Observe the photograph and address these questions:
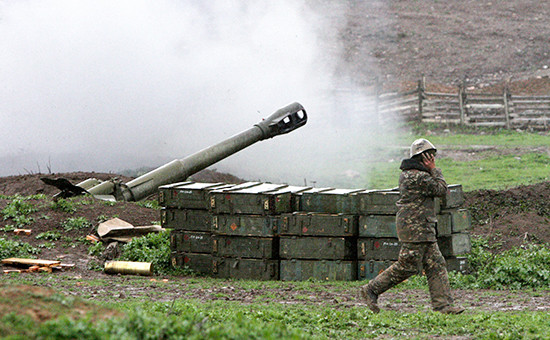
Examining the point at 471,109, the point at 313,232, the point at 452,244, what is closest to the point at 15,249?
the point at 313,232

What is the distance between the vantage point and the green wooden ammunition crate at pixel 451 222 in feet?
41.9

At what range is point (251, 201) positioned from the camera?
1332 centimetres

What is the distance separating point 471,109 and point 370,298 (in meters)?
26.9

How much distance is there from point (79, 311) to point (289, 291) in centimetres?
599

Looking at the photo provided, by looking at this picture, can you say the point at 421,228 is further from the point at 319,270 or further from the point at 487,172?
the point at 487,172

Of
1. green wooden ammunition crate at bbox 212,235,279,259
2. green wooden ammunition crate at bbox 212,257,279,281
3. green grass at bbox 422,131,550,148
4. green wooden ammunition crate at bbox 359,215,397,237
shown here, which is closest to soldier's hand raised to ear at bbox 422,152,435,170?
green wooden ammunition crate at bbox 359,215,397,237

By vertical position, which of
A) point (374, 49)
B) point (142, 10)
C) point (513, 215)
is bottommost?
point (513, 215)

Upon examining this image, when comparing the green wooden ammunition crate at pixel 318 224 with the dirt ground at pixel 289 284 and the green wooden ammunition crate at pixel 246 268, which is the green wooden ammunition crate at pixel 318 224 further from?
the dirt ground at pixel 289 284

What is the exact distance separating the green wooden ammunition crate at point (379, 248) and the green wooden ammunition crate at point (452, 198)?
3.31 ft

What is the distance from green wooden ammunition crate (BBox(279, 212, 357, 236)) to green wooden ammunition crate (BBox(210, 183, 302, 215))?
250mm

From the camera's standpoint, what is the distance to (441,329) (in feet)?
28.5

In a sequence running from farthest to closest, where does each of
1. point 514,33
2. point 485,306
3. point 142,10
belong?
point 514,33 → point 142,10 → point 485,306

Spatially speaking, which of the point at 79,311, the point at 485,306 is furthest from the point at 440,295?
the point at 79,311

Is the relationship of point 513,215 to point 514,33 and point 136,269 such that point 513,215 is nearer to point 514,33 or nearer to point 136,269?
point 136,269
